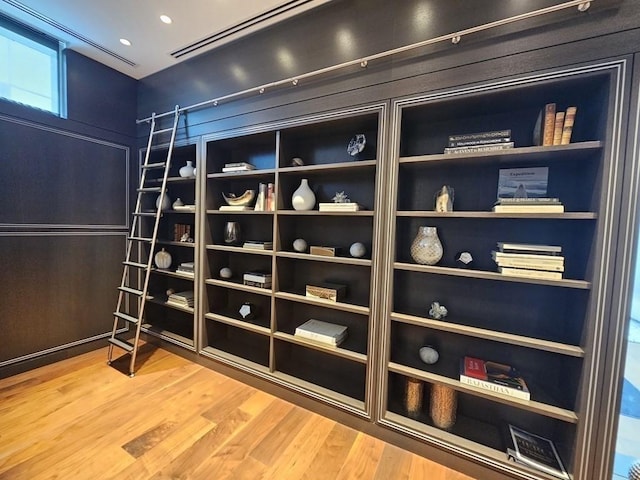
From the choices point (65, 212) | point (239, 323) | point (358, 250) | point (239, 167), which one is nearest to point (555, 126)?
point (358, 250)

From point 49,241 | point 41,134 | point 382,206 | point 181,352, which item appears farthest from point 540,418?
point 41,134

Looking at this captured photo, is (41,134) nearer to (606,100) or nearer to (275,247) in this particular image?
(275,247)

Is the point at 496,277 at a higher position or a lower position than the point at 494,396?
higher

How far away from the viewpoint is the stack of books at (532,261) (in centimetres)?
124

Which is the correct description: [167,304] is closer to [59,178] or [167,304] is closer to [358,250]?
[59,178]

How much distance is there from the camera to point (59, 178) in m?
2.30

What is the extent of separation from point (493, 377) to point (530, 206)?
0.92 m

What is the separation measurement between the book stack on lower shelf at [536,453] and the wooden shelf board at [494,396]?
0.78 ft

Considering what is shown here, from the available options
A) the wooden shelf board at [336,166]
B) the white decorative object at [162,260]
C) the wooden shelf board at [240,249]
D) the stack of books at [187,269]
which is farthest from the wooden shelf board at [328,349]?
the white decorative object at [162,260]

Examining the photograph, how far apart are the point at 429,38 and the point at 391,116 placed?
1.37 feet

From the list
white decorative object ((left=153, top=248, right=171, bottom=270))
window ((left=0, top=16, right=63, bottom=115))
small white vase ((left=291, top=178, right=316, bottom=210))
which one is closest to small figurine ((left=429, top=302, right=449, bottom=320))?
small white vase ((left=291, top=178, right=316, bottom=210))

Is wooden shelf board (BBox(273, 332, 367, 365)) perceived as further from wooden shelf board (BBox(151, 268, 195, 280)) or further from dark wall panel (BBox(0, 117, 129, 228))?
dark wall panel (BBox(0, 117, 129, 228))

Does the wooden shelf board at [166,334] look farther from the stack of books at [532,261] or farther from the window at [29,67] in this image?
the stack of books at [532,261]

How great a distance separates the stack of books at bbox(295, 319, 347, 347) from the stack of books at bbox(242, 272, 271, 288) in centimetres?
48
